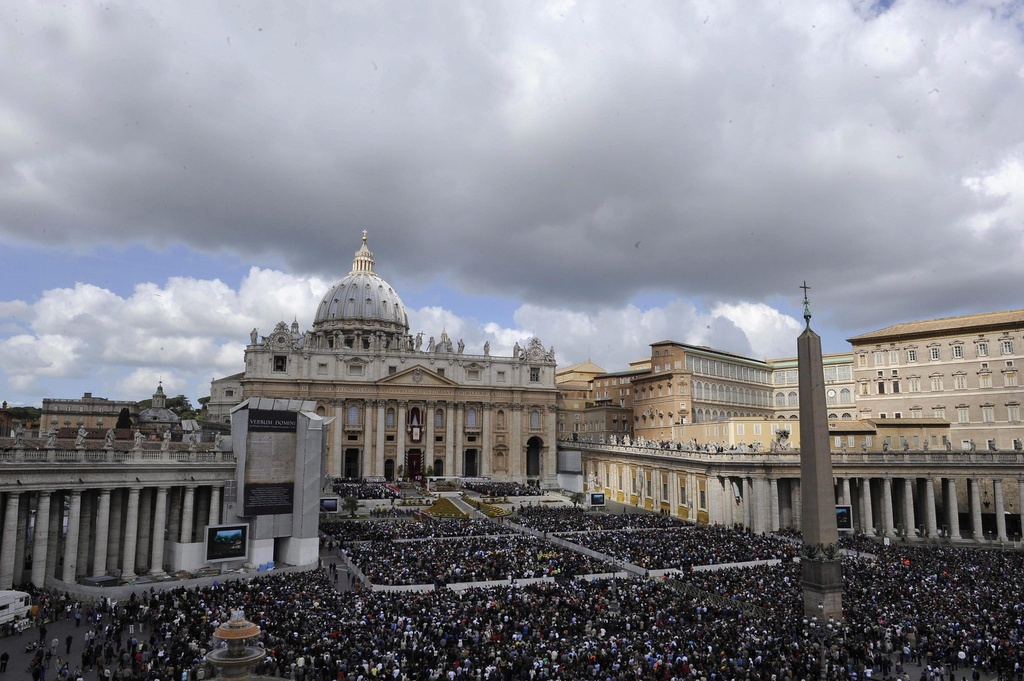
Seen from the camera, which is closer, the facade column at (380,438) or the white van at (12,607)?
the white van at (12,607)

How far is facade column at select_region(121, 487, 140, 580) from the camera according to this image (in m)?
35.8

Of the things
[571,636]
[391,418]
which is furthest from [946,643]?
[391,418]

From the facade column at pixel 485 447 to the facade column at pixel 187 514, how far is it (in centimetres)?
5816

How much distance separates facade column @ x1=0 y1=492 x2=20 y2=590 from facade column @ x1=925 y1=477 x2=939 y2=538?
55996mm

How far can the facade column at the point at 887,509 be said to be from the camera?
53.1m

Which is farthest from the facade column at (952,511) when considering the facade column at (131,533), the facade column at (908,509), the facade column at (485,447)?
the facade column at (485,447)

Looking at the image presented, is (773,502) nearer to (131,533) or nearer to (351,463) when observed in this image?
(131,533)

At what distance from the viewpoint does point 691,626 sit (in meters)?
25.3

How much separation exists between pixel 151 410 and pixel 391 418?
39.6 meters

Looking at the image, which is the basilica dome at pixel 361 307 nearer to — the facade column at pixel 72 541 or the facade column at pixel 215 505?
the facade column at pixel 215 505

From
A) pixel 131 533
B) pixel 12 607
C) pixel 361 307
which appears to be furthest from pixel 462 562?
pixel 361 307

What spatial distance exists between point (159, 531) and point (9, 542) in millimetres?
6547

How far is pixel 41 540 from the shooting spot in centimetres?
3344

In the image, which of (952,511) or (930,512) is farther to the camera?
(930,512)
